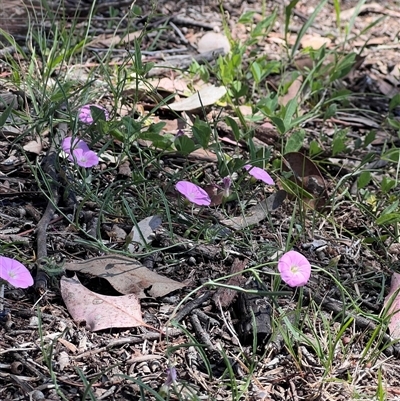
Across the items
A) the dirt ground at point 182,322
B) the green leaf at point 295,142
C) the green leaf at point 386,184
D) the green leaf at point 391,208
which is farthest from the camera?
the green leaf at point 295,142

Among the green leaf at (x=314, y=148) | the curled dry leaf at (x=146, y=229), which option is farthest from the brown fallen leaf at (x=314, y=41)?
the curled dry leaf at (x=146, y=229)

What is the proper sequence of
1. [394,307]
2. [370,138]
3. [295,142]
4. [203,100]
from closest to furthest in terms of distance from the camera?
[394,307] < [295,142] < [370,138] < [203,100]

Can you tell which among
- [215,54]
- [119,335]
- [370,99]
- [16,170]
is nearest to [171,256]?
[119,335]

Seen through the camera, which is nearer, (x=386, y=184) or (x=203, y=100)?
(x=386, y=184)

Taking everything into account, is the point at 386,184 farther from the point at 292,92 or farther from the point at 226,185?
the point at 292,92

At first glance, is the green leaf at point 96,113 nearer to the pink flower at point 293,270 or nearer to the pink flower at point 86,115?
the pink flower at point 86,115

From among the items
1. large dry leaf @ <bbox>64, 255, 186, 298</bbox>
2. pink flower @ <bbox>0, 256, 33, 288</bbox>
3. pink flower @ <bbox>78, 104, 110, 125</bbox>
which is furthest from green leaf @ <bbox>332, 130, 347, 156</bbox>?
pink flower @ <bbox>0, 256, 33, 288</bbox>

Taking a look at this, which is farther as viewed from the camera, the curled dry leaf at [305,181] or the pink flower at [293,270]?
the curled dry leaf at [305,181]

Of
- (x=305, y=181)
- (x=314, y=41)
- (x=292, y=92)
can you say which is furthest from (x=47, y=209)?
(x=314, y=41)
